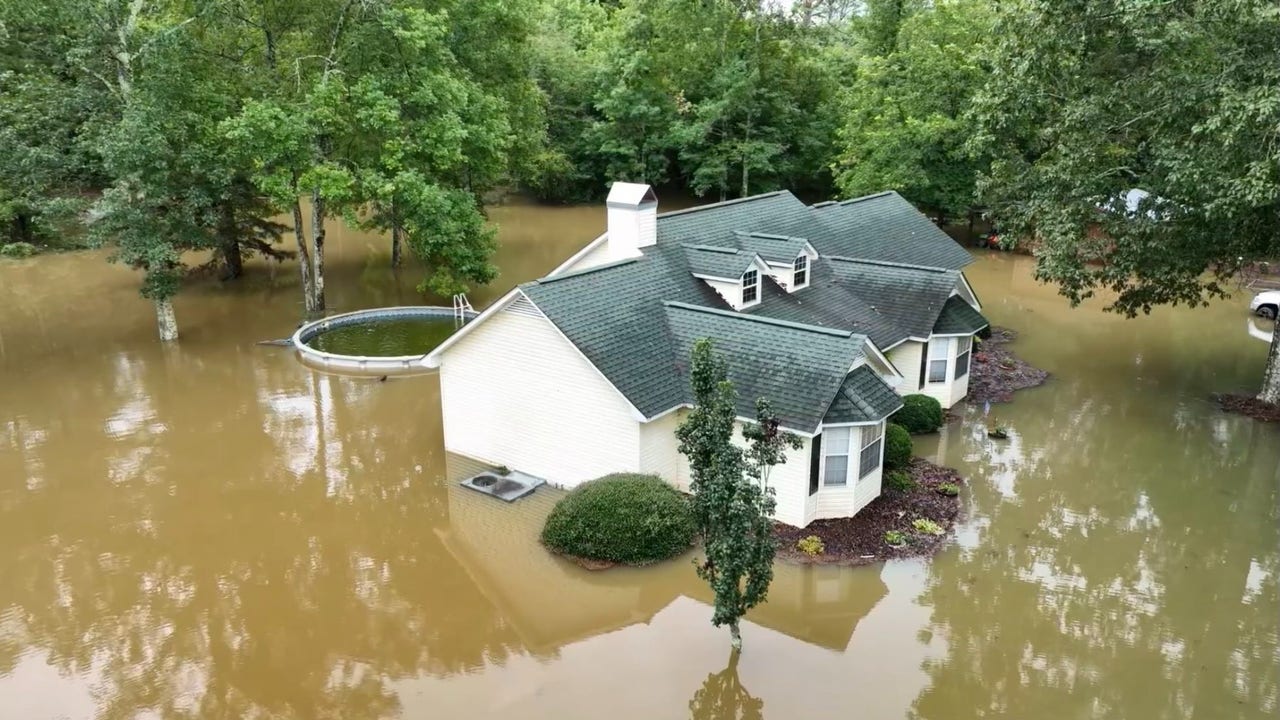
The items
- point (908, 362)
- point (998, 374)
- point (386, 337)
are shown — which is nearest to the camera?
point (908, 362)

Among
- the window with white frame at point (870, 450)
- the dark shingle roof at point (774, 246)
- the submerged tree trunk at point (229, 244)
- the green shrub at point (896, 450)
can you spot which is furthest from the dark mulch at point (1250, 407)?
the submerged tree trunk at point (229, 244)

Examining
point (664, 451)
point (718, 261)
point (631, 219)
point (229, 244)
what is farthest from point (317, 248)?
point (664, 451)

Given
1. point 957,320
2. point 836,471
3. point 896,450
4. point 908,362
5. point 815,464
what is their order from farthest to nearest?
point 957,320 < point 908,362 < point 896,450 < point 836,471 < point 815,464

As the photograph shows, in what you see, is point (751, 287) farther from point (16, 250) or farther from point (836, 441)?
point (16, 250)

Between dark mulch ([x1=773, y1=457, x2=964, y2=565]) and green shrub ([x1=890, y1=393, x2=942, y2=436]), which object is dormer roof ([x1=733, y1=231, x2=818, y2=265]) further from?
dark mulch ([x1=773, y1=457, x2=964, y2=565])

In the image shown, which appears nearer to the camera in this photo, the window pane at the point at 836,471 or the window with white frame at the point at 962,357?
the window pane at the point at 836,471

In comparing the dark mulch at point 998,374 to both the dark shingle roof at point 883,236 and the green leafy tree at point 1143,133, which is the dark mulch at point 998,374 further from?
the dark shingle roof at point 883,236

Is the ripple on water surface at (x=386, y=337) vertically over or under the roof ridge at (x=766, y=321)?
under

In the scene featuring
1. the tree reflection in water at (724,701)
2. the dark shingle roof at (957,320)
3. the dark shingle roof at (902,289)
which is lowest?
the tree reflection in water at (724,701)
